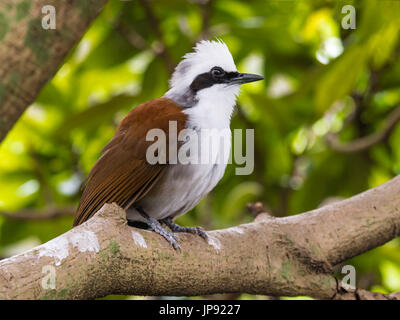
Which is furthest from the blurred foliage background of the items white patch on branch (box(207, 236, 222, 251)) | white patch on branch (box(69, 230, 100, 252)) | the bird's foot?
white patch on branch (box(69, 230, 100, 252))

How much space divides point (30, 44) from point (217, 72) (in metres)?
0.95

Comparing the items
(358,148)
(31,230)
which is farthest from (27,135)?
(358,148)

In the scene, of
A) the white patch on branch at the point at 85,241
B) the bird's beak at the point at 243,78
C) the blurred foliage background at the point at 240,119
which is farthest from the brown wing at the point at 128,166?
the blurred foliage background at the point at 240,119

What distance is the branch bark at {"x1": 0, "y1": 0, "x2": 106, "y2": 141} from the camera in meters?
2.42

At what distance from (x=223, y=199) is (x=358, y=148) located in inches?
40.1

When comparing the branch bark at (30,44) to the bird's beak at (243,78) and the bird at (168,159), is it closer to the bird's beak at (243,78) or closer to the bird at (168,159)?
the bird at (168,159)

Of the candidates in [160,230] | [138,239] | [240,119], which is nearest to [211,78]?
[160,230]

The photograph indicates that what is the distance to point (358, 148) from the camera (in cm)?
362

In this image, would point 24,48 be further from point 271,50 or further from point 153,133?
point 271,50

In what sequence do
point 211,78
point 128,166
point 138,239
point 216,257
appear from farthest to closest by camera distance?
point 211,78 → point 128,166 → point 216,257 → point 138,239

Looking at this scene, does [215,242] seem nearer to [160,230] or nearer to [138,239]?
[160,230]

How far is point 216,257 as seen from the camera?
7.39 ft

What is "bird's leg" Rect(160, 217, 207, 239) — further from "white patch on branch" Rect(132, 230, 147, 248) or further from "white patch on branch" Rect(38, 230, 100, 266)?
"white patch on branch" Rect(38, 230, 100, 266)

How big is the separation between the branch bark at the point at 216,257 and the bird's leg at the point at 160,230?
0.04m
